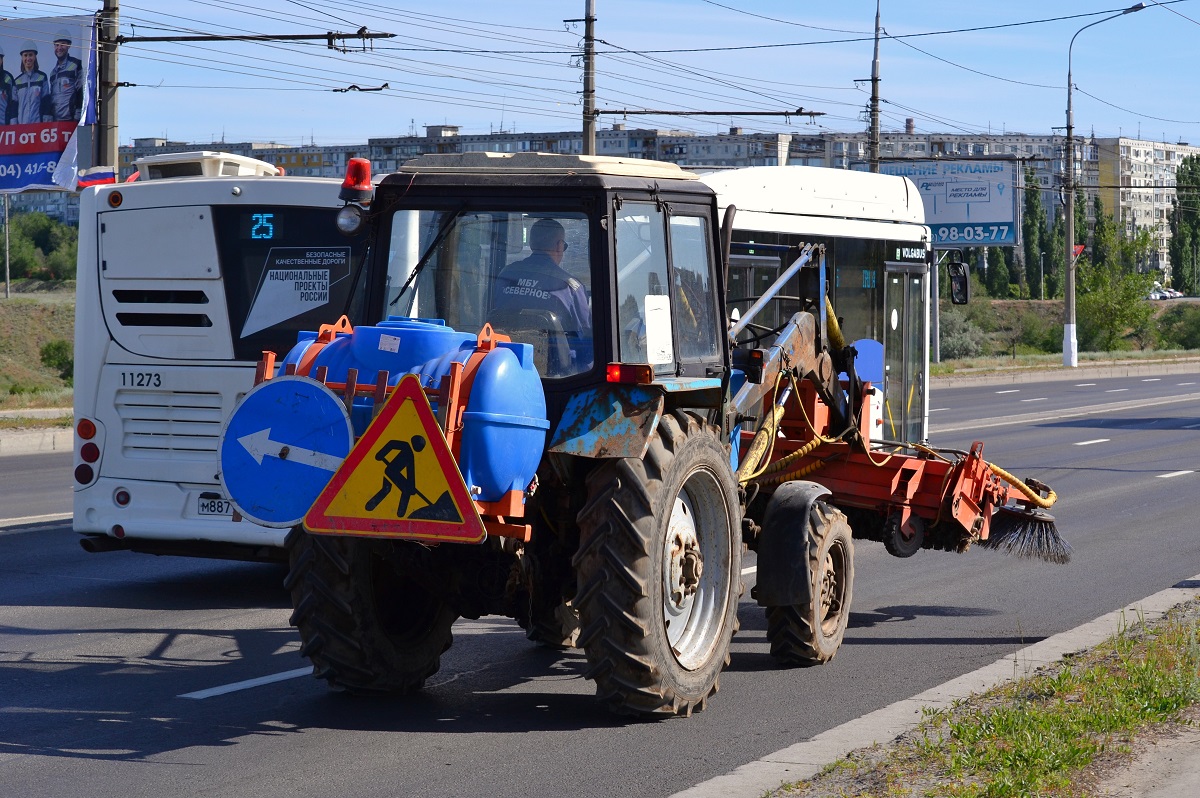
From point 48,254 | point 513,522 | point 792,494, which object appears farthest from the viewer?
point 48,254

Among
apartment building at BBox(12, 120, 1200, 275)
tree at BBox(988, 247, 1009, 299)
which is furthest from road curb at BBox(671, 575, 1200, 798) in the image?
tree at BBox(988, 247, 1009, 299)

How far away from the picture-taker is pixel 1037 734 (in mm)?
5555

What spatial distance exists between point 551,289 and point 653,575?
1410 millimetres

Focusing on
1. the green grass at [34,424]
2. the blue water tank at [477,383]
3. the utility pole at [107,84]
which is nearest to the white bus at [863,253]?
the blue water tank at [477,383]

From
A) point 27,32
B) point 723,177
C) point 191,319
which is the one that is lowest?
point 191,319

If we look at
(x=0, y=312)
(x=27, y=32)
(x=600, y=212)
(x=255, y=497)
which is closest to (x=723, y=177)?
(x=600, y=212)

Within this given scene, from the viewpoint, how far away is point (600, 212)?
→ 6.51 metres

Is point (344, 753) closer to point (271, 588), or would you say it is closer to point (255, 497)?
point (255, 497)

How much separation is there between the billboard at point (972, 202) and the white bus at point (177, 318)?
149 feet

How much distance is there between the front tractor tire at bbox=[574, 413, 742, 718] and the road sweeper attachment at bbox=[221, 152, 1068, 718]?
0.01 m

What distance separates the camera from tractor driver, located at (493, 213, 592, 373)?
6.54m

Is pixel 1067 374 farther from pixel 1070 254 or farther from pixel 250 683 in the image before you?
pixel 250 683

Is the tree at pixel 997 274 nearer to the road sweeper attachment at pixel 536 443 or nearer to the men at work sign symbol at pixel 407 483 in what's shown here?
the road sweeper attachment at pixel 536 443

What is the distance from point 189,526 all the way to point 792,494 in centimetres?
442
